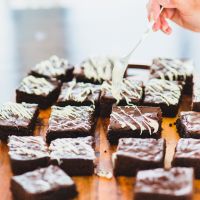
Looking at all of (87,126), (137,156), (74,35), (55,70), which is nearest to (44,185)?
(137,156)

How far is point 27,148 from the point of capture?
122 inches

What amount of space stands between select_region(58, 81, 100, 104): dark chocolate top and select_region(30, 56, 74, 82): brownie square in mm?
224

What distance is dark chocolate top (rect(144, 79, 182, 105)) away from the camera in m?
3.69

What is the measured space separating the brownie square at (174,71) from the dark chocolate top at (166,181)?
1.33 m

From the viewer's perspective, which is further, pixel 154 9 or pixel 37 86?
pixel 37 86

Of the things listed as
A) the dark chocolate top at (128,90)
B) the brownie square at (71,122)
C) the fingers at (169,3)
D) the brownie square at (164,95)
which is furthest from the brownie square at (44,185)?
the fingers at (169,3)

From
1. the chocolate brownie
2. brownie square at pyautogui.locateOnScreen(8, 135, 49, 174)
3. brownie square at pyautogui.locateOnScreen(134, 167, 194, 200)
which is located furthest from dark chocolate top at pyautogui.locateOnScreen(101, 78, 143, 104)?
brownie square at pyautogui.locateOnScreen(134, 167, 194, 200)

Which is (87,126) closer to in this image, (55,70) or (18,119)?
(18,119)

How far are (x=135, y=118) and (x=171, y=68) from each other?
853 mm

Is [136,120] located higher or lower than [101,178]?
higher

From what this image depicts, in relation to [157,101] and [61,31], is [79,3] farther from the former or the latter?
[157,101]

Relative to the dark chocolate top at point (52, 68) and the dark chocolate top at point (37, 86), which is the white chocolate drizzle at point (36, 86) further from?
the dark chocolate top at point (52, 68)

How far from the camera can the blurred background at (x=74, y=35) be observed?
16.2 ft

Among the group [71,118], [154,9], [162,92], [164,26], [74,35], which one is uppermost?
[154,9]
